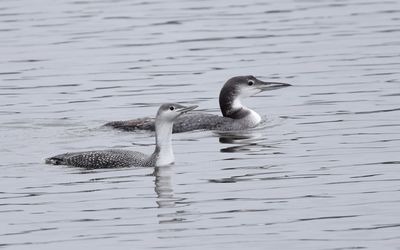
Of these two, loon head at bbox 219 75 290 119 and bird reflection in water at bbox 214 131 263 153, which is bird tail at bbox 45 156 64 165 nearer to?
bird reflection in water at bbox 214 131 263 153

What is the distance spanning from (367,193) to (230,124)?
5719mm

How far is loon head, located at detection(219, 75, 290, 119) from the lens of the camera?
66.9 feet

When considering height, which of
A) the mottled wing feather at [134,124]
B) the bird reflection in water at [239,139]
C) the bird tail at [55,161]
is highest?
the bird tail at [55,161]

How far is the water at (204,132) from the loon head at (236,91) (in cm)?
50

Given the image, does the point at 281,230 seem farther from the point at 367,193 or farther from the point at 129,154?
the point at 129,154

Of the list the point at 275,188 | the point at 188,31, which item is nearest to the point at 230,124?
the point at 275,188

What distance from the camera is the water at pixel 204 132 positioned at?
43.3ft

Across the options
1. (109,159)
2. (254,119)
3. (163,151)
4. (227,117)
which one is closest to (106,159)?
(109,159)

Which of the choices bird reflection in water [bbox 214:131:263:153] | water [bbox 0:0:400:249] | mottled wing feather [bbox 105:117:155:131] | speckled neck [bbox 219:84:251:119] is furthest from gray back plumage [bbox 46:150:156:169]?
speckled neck [bbox 219:84:251:119]

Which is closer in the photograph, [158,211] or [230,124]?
[158,211]

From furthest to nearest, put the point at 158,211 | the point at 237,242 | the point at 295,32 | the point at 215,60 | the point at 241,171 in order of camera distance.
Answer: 1. the point at 295,32
2. the point at 215,60
3. the point at 241,171
4. the point at 158,211
5. the point at 237,242

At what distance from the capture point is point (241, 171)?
1596cm

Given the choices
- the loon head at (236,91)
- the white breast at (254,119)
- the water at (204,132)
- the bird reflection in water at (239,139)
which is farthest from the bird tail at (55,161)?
the loon head at (236,91)

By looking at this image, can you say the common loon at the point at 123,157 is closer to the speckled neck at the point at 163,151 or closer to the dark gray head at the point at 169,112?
the speckled neck at the point at 163,151
